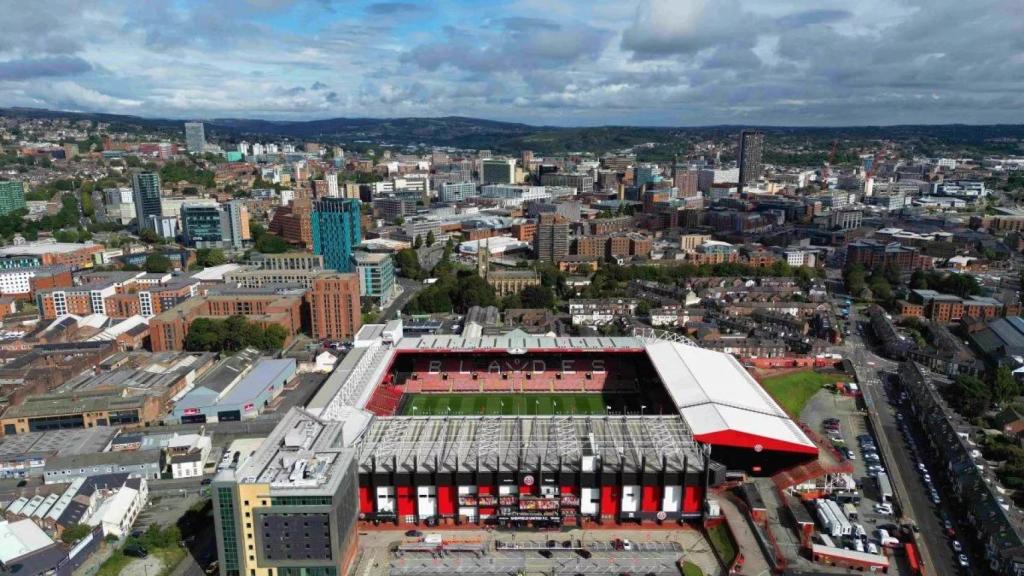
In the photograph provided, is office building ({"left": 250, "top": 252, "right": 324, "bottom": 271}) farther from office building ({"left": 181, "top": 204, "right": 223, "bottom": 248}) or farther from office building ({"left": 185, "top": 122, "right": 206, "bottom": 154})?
office building ({"left": 185, "top": 122, "right": 206, "bottom": 154})

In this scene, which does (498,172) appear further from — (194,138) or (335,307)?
(335,307)

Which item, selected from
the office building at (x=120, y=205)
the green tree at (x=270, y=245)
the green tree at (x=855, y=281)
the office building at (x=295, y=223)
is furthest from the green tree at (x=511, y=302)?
the office building at (x=120, y=205)

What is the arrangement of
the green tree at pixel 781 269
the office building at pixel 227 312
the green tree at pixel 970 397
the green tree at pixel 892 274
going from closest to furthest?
1. the green tree at pixel 970 397
2. the office building at pixel 227 312
3. the green tree at pixel 892 274
4. the green tree at pixel 781 269

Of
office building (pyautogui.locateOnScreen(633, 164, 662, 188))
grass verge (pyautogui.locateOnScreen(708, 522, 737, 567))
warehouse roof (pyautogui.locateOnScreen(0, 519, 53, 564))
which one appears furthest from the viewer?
office building (pyautogui.locateOnScreen(633, 164, 662, 188))

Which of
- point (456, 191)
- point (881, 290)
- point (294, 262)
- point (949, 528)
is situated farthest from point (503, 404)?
point (456, 191)

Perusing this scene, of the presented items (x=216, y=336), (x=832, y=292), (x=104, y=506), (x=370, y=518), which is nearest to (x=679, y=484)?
(x=370, y=518)

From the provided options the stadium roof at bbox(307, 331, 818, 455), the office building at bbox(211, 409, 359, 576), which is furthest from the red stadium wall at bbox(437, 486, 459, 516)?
the stadium roof at bbox(307, 331, 818, 455)

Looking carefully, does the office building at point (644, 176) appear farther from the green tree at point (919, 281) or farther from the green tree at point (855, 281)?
the green tree at point (919, 281)
